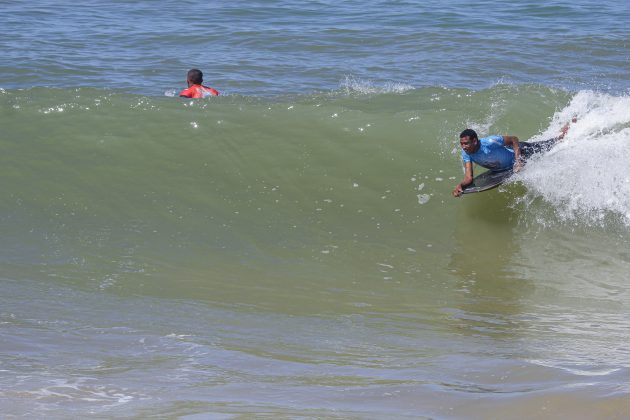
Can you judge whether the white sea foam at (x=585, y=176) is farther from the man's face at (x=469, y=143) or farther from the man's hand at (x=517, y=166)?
the man's face at (x=469, y=143)

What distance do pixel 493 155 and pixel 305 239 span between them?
6.76ft

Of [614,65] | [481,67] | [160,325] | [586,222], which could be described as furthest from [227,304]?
[614,65]

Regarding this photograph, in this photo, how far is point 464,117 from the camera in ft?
37.2

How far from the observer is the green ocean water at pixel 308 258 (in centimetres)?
476

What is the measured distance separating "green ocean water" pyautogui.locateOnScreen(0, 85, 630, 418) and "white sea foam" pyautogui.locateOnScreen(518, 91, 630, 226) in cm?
2

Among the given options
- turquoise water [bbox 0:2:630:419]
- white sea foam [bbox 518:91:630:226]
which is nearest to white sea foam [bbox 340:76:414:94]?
turquoise water [bbox 0:2:630:419]

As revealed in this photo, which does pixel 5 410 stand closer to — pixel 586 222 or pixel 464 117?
pixel 586 222

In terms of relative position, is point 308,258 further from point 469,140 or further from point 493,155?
point 493,155

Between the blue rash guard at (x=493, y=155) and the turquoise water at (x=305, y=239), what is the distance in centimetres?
35

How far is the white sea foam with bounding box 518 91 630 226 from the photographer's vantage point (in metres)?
9.03

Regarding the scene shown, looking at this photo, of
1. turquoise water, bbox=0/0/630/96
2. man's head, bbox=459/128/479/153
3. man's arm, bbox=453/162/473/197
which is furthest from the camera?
turquoise water, bbox=0/0/630/96

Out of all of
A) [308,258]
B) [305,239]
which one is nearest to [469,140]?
[305,239]

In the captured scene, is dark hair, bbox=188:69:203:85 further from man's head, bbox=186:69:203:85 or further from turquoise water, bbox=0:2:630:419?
turquoise water, bbox=0:2:630:419

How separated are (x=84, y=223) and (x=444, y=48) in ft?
31.0
